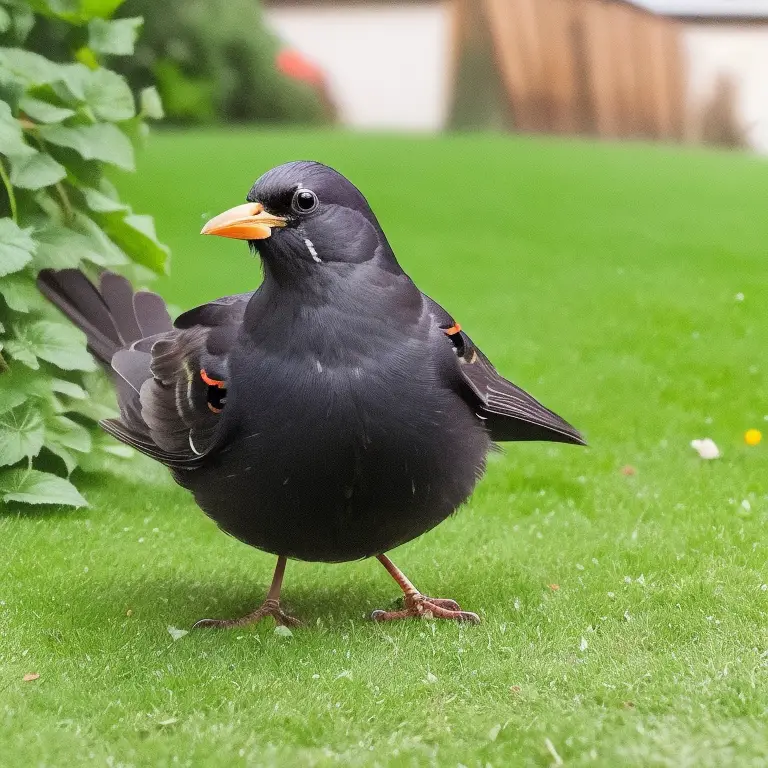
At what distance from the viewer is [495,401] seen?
441 centimetres

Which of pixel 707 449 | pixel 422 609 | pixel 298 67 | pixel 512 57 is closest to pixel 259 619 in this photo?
pixel 422 609

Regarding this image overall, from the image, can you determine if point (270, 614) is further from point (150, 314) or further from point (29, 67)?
point (29, 67)

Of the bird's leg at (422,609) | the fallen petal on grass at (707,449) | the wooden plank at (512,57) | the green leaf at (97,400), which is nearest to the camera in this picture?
the bird's leg at (422,609)

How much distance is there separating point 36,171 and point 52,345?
0.82 metres

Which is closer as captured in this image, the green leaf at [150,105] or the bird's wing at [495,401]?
the bird's wing at [495,401]

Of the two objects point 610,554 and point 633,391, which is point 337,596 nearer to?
point 610,554

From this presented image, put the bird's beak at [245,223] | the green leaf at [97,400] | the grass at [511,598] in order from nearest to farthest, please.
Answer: the grass at [511,598] < the bird's beak at [245,223] < the green leaf at [97,400]

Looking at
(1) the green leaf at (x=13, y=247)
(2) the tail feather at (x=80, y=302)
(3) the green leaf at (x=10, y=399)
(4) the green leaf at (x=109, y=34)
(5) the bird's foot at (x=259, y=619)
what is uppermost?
(4) the green leaf at (x=109, y=34)

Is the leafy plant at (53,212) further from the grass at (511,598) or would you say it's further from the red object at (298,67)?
the red object at (298,67)

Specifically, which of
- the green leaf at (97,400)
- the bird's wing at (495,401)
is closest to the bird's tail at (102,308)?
the green leaf at (97,400)

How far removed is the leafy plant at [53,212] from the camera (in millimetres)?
5379

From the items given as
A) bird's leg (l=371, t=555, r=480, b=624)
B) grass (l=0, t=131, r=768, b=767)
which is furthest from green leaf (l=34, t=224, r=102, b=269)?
bird's leg (l=371, t=555, r=480, b=624)

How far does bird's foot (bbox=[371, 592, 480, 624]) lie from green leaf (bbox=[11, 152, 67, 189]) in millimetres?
2516

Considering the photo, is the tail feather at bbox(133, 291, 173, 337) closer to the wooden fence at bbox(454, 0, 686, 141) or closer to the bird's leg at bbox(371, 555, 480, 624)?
the bird's leg at bbox(371, 555, 480, 624)
